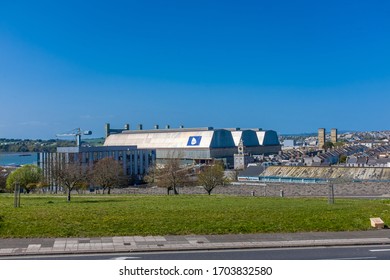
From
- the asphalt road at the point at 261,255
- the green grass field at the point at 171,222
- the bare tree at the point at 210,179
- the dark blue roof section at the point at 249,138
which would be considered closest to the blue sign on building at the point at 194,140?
the dark blue roof section at the point at 249,138

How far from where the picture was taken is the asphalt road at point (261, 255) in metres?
12.8

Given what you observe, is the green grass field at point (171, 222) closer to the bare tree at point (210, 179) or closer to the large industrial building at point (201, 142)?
the bare tree at point (210, 179)

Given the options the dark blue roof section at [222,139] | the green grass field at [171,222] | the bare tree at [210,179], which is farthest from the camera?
the dark blue roof section at [222,139]

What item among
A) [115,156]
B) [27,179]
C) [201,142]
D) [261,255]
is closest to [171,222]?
[261,255]

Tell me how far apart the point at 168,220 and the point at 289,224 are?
4476 millimetres

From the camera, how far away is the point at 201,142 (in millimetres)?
164875

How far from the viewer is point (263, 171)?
11012 centimetres

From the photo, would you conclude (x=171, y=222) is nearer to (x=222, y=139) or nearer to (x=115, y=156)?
(x=115, y=156)

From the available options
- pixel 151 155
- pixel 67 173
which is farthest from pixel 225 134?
pixel 67 173

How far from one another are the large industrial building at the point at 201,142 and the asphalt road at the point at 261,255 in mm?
134494

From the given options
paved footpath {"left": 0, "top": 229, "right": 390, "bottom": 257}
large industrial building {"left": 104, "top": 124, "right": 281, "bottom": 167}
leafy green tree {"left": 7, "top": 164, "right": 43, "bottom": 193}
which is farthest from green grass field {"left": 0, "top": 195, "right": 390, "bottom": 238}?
large industrial building {"left": 104, "top": 124, "right": 281, "bottom": 167}

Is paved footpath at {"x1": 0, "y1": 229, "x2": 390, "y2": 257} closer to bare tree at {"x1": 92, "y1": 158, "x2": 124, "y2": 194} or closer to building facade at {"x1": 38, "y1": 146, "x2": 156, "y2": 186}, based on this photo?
bare tree at {"x1": 92, "y1": 158, "x2": 124, "y2": 194}

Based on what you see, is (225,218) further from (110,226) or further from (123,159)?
(123,159)

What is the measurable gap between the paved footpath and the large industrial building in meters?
133
